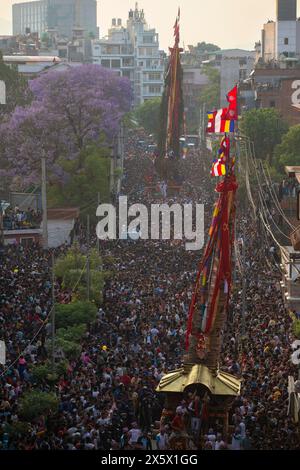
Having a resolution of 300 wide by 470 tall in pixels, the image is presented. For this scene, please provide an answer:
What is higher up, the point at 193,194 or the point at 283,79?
the point at 283,79

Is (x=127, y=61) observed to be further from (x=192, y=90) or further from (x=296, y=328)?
(x=296, y=328)

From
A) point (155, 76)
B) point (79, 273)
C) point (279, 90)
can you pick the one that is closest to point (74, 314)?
point (79, 273)

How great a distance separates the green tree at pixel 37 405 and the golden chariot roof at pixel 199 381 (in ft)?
7.67

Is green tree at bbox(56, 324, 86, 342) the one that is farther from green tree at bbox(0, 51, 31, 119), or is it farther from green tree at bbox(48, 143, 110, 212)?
green tree at bbox(0, 51, 31, 119)

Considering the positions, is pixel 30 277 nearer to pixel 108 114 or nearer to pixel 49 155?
pixel 49 155

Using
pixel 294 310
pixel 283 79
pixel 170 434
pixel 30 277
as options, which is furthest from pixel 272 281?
pixel 283 79

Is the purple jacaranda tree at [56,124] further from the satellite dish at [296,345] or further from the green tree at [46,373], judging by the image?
the green tree at [46,373]

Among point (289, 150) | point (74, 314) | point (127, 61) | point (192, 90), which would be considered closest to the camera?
point (74, 314)

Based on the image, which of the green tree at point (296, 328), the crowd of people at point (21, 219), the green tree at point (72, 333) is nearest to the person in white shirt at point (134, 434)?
the green tree at point (72, 333)

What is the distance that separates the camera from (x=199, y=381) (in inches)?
1122

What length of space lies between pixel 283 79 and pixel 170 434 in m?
69.3

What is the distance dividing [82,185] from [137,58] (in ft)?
338

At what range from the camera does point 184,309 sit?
4203cm
